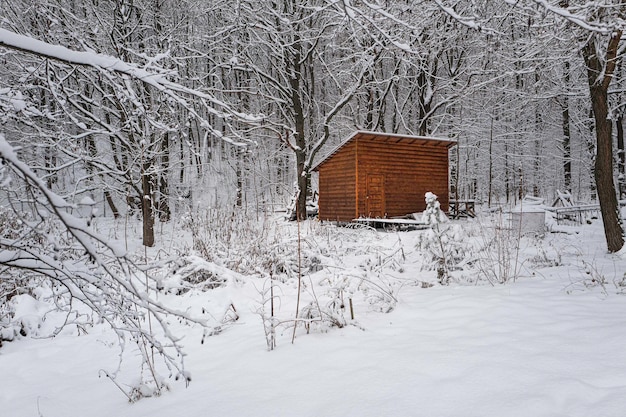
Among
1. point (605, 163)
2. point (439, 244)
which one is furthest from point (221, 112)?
point (605, 163)

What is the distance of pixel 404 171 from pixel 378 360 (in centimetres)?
1480

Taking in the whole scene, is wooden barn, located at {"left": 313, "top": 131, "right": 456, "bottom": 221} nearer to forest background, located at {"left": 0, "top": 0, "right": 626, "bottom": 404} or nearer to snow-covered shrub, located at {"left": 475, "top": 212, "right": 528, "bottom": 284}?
forest background, located at {"left": 0, "top": 0, "right": 626, "bottom": 404}

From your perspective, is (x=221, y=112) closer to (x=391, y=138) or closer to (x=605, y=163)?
(x=605, y=163)

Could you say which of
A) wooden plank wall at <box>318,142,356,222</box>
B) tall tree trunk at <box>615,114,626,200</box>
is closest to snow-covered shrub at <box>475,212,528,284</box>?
wooden plank wall at <box>318,142,356,222</box>

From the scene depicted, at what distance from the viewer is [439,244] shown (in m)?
5.69

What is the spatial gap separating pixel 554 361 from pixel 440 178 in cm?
1602

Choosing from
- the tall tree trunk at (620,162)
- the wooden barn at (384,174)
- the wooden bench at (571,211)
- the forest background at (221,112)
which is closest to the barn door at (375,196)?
the wooden barn at (384,174)

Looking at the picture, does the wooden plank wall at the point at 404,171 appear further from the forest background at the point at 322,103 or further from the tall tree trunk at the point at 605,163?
the tall tree trunk at the point at 605,163

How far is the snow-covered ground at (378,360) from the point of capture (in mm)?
2178

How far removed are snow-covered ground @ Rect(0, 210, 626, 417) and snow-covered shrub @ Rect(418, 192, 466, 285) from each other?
0.66 m

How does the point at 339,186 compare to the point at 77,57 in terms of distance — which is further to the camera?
the point at 339,186

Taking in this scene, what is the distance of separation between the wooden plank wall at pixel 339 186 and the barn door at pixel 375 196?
634mm

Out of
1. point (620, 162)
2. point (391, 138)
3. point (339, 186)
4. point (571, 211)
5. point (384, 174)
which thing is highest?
point (391, 138)

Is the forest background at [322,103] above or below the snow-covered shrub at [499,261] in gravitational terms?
above
